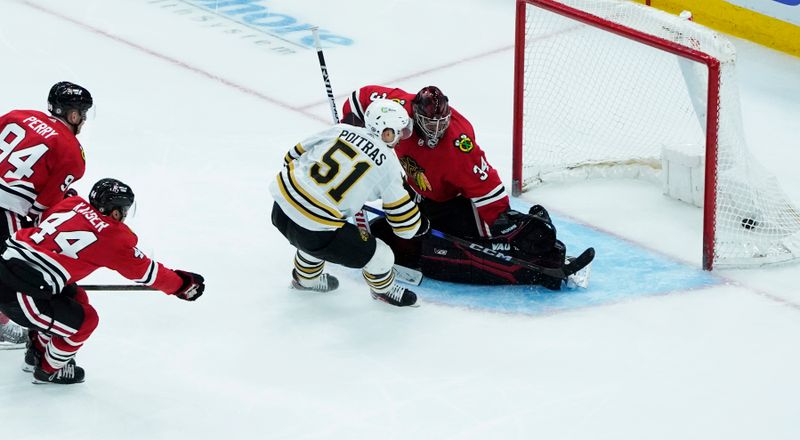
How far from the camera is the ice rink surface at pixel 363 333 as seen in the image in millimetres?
4062

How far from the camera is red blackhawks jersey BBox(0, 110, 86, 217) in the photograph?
4.23 m

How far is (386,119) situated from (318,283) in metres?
0.75

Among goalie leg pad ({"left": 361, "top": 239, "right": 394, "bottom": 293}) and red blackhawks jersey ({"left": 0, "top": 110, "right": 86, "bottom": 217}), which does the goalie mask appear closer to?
goalie leg pad ({"left": 361, "top": 239, "right": 394, "bottom": 293})

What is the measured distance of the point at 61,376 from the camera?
421cm

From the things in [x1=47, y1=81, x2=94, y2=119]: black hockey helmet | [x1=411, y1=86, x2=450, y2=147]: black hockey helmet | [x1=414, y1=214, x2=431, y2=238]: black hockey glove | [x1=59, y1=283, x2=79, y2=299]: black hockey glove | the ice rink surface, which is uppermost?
[x1=47, y1=81, x2=94, y2=119]: black hockey helmet

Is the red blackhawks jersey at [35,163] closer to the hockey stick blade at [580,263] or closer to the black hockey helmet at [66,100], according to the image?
the black hockey helmet at [66,100]

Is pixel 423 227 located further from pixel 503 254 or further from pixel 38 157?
pixel 38 157

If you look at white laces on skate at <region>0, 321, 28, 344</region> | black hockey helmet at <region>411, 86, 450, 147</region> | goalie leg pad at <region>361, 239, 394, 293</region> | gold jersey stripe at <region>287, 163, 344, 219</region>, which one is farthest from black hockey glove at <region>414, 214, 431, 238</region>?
white laces on skate at <region>0, 321, 28, 344</region>

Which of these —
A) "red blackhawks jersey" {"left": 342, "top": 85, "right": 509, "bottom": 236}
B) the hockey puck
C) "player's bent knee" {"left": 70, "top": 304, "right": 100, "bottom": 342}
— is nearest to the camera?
"player's bent knee" {"left": 70, "top": 304, "right": 100, "bottom": 342}

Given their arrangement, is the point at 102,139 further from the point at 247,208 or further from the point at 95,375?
the point at 95,375

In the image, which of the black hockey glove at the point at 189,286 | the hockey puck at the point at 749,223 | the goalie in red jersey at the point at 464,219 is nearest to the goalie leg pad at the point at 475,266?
the goalie in red jersey at the point at 464,219

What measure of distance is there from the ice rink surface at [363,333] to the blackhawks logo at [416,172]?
42 cm

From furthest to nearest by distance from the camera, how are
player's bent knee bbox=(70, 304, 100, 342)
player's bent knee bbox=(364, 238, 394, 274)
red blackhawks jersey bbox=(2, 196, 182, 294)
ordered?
1. player's bent knee bbox=(364, 238, 394, 274)
2. player's bent knee bbox=(70, 304, 100, 342)
3. red blackhawks jersey bbox=(2, 196, 182, 294)

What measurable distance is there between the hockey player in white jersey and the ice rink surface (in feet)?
0.97
